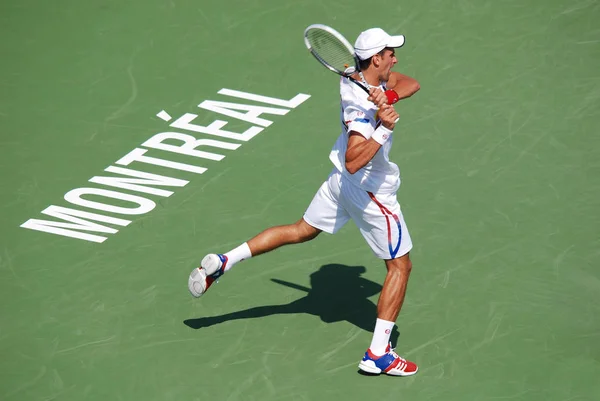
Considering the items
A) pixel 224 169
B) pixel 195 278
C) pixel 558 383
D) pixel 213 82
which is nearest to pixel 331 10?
pixel 213 82

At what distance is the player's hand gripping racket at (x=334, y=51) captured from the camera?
27.0 feet

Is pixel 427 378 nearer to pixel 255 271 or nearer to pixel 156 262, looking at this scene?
pixel 255 271

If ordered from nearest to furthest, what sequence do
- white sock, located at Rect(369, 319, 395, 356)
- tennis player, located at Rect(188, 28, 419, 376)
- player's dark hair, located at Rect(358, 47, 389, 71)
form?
tennis player, located at Rect(188, 28, 419, 376), player's dark hair, located at Rect(358, 47, 389, 71), white sock, located at Rect(369, 319, 395, 356)

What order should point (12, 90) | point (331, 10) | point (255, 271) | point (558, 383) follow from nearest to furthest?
1. point (558, 383)
2. point (255, 271)
3. point (12, 90)
4. point (331, 10)

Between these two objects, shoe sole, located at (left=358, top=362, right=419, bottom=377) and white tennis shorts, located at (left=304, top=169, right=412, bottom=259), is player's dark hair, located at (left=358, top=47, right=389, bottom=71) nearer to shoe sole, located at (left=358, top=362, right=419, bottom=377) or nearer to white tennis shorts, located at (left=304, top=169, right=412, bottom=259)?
white tennis shorts, located at (left=304, top=169, right=412, bottom=259)

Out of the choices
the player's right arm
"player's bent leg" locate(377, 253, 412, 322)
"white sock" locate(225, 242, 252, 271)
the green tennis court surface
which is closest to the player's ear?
the player's right arm

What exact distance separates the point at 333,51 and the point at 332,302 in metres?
2.12

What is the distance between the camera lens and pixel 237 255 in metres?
8.86

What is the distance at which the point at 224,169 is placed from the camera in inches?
436

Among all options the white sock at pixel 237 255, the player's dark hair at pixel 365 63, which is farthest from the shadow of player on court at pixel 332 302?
the player's dark hair at pixel 365 63

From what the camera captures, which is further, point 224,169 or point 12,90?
point 12,90

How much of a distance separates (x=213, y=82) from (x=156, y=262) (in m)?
3.27

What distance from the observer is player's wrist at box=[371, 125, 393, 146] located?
792 cm

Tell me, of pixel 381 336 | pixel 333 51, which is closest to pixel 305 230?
pixel 381 336
